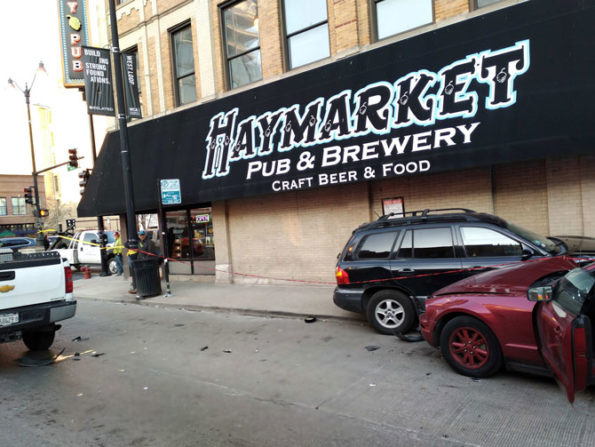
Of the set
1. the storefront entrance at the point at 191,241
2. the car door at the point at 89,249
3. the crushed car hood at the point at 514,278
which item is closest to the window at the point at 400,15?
the crushed car hood at the point at 514,278

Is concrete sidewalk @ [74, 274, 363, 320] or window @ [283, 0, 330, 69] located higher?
→ window @ [283, 0, 330, 69]

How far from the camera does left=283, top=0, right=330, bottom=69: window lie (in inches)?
447

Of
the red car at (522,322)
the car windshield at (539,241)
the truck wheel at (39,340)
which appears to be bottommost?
the truck wheel at (39,340)

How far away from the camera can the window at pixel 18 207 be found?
5075cm

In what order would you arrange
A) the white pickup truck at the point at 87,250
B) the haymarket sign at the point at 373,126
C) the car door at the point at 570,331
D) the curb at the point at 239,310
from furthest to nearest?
the white pickup truck at the point at 87,250, the haymarket sign at the point at 373,126, the curb at the point at 239,310, the car door at the point at 570,331

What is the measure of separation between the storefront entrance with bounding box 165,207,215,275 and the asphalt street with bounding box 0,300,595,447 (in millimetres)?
7009

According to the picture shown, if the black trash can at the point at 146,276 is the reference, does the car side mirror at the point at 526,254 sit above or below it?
above

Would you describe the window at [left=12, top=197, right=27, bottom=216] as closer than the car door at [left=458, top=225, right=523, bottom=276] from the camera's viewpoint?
No

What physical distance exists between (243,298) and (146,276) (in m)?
2.88

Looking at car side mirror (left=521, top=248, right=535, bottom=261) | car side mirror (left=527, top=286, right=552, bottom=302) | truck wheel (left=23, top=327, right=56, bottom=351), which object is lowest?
truck wheel (left=23, top=327, right=56, bottom=351)

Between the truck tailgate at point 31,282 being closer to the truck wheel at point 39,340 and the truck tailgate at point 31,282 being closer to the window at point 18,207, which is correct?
the truck wheel at point 39,340

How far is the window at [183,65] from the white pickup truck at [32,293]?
29.9 ft

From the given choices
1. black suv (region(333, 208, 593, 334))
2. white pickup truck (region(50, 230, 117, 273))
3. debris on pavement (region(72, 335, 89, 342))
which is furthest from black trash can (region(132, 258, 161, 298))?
white pickup truck (region(50, 230, 117, 273))

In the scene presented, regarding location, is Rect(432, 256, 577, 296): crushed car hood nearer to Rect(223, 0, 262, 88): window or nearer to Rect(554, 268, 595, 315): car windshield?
Rect(554, 268, 595, 315): car windshield
